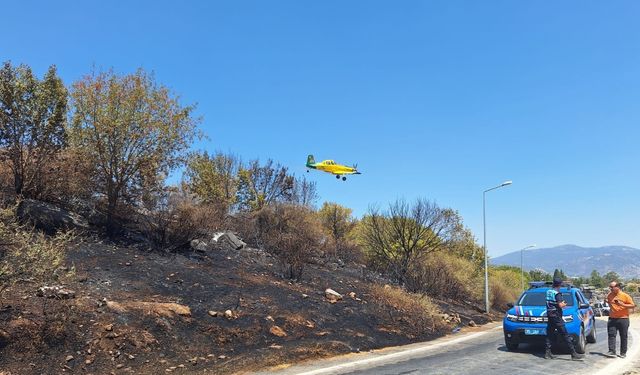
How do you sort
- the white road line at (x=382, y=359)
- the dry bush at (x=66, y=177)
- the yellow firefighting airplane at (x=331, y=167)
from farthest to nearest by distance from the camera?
the yellow firefighting airplane at (x=331, y=167)
the dry bush at (x=66, y=177)
the white road line at (x=382, y=359)

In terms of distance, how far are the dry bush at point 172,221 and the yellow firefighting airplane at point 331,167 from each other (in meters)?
20.4

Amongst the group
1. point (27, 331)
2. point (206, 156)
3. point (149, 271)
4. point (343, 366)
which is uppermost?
point (206, 156)

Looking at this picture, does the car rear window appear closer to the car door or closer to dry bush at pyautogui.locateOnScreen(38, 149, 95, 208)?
the car door

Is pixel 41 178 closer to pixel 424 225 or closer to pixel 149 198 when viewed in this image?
pixel 149 198

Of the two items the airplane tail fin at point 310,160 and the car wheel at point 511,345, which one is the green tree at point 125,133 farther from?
the airplane tail fin at point 310,160

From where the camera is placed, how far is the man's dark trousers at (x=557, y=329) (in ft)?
38.0

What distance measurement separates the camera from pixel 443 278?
2820 centimetres

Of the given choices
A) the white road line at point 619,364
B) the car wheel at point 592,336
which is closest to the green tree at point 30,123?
A: the white road line at point 619,364

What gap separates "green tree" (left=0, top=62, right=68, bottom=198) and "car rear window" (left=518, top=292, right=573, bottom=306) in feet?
50.4

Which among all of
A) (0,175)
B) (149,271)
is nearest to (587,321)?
(149,271)

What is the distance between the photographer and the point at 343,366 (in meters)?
10.9

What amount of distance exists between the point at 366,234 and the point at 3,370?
2392 cm

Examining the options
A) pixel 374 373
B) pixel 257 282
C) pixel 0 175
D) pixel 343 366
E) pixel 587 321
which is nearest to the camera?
pixel 374 373

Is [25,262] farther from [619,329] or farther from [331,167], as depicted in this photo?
[331,167]
